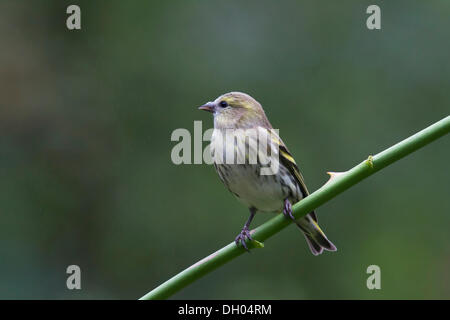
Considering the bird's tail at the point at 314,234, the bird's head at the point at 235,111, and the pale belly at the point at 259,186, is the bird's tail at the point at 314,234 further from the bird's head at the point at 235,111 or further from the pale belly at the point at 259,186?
the bird's head at the point at 235,111

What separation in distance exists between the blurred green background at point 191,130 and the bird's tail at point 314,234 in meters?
1.98

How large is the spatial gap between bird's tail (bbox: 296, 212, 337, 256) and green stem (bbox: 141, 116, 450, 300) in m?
1.72

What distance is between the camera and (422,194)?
5.95 meters

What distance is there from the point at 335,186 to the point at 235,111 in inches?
71.0

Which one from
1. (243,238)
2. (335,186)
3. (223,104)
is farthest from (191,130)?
(335,186)

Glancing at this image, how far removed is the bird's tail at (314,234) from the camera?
3.68 meters

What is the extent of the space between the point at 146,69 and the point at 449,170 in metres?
3.26

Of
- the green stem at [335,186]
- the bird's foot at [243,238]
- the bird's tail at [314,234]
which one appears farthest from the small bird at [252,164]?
the green stem at [335,186]

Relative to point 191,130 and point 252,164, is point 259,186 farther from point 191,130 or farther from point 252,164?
point 191,130

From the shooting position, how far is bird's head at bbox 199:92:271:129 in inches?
140

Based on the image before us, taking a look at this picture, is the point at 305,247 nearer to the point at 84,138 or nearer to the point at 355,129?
the point at 355,129

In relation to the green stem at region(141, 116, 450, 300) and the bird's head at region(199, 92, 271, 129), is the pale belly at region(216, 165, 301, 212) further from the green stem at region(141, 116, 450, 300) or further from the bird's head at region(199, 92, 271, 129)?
the green stem at region(141, 116, 450, 300)

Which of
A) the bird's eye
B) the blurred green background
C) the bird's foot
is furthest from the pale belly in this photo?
the blurred green background

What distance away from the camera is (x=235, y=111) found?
142 inches
